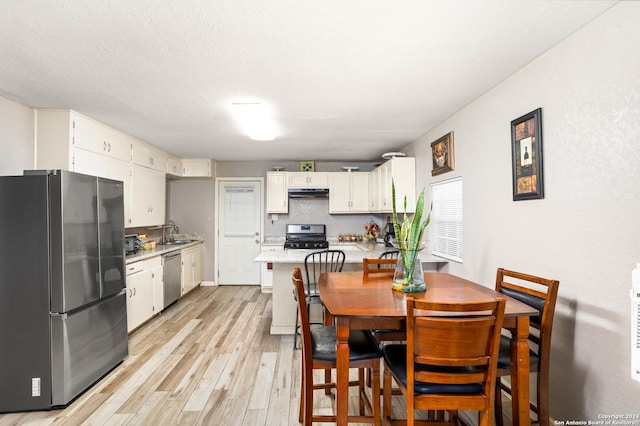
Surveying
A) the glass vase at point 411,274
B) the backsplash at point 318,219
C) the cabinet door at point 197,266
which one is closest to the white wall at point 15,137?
the cabinet door at point 197,266

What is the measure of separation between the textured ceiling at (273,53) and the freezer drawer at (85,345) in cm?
178

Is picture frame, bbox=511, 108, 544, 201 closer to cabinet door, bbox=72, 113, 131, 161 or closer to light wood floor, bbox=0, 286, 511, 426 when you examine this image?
light wood floor, bbox=0, 286, 511, 426

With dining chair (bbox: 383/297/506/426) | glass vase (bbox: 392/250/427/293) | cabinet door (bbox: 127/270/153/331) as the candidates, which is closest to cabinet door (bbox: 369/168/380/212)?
glass vase (bbox: 392/250/427/293)

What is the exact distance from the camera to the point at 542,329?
1.66 m

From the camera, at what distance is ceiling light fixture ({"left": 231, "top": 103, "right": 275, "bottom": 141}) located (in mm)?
2854

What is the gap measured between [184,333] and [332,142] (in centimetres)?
304

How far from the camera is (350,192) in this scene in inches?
219

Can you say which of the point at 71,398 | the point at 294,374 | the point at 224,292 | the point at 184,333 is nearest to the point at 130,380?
the point at 71,398

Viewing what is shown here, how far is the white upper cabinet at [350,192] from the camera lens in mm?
5570

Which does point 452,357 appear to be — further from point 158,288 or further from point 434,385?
point 158,288

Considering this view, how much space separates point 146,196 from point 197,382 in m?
2.81

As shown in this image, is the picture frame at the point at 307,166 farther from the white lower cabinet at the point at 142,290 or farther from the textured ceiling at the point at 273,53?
the white lower cabinet at the point at 142,290

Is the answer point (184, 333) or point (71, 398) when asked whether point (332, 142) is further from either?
point (71, 398)

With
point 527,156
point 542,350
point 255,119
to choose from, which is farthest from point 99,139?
point 542,350
